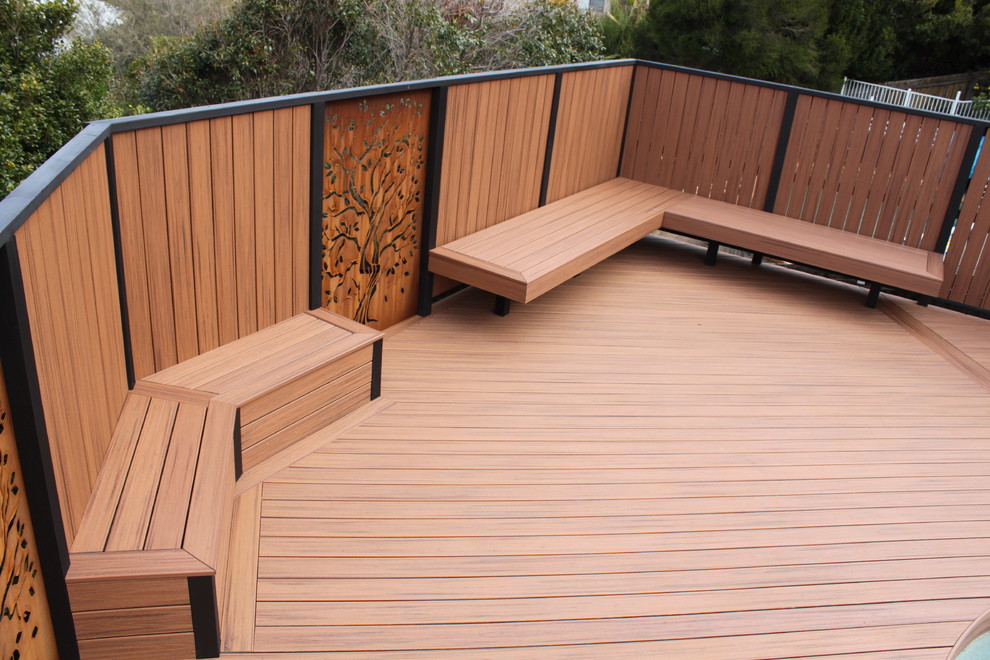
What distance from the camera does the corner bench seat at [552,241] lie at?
4125 millimetres

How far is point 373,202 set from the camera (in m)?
3.74

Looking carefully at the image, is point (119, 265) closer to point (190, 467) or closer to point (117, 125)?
point (117, 125)

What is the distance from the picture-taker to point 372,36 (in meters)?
11.5

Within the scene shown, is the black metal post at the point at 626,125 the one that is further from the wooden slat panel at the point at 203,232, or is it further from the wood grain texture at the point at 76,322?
the wood grain texture at the point at 76,322

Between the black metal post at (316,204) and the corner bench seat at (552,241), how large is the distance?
0.82m

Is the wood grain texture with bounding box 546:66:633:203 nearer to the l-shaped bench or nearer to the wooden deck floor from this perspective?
the l-shaped bench

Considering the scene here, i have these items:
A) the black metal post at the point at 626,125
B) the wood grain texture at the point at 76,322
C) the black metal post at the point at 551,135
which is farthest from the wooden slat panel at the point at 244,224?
the black metal post at the point at 626,125

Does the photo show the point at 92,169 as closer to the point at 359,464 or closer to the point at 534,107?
the point at 359,464

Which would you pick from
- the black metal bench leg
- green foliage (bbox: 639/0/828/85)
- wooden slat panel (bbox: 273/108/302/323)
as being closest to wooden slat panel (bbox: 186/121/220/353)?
wooden slat panel (bbox: 273/108/302/323)

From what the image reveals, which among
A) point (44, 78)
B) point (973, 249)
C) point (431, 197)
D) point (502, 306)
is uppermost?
point (431, 197)

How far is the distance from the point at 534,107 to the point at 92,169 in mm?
2857

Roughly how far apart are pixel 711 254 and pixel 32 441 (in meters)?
4.52

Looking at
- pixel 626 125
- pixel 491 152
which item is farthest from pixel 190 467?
pixel 626 125

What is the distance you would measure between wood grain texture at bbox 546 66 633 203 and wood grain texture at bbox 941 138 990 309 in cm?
218
